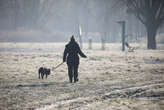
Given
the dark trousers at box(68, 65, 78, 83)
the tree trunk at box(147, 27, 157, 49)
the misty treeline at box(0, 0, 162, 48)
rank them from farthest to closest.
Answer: the misty treeline at box(0, 0, 162, 48), the tree trunk at box(147, 27, 157, 49), the dark trousers at box(68, 65, 78, 83)

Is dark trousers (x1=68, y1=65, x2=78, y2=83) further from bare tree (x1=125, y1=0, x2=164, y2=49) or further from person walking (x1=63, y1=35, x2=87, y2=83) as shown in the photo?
bare tree (x1=125, y1=0, x2=164, y2=49)

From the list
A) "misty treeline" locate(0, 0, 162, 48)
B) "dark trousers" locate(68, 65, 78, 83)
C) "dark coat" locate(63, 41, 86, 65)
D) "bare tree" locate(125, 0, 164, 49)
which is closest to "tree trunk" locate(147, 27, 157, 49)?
"bare tree" locate(125, 0, 164, 49)

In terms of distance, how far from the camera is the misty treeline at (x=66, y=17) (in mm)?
73375

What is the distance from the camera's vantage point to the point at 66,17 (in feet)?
309

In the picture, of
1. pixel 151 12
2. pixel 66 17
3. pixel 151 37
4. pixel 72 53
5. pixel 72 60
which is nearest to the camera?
pixel 72 60

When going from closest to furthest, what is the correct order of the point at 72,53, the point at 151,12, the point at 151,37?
1. the point at 72,53
2. the point at 151,12
3. the point at 151,37

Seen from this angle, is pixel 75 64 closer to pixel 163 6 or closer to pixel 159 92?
pixel 159 92

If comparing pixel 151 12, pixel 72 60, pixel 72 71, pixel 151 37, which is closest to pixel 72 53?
pixel 72 60

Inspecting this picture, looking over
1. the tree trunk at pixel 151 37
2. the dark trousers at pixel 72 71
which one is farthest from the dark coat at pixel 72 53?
the tree trunk at pixel 151 37

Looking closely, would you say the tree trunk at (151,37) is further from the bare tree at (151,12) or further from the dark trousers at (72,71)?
the dark trousers at (72,71)

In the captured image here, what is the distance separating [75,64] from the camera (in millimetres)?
12922

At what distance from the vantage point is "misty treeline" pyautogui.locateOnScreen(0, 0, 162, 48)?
7338 cm

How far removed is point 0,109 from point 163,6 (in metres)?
32.7

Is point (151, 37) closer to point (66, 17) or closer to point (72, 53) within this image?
point (72, 53)
